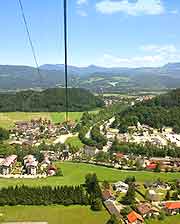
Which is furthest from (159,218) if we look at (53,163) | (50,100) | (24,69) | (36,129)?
(24,69)

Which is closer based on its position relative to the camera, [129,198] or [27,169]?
[129,198]

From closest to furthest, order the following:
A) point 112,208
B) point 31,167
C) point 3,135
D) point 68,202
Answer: point 112,208 → point 68,202 → point 31,167 → point 3,135

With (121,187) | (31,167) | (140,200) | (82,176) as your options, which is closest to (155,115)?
(31,167)

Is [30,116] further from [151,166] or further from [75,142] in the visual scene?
[151,166]

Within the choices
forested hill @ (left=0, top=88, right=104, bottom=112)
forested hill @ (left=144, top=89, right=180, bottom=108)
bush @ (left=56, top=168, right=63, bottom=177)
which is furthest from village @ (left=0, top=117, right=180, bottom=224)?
forested hill @ (left=0, top=88, right=104, bottom=112)

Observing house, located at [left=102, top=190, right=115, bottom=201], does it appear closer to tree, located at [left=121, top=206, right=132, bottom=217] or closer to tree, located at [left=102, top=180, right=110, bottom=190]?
tree, located at [left=102, top=180, right=110, bottom=190]

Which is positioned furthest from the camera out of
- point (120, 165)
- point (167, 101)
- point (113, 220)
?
point (167, 101)
